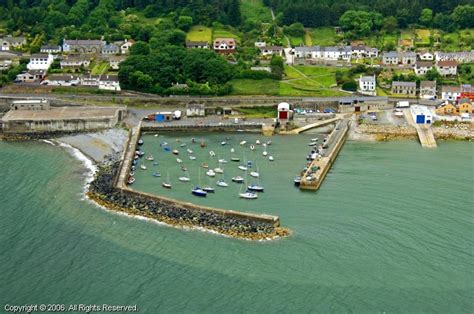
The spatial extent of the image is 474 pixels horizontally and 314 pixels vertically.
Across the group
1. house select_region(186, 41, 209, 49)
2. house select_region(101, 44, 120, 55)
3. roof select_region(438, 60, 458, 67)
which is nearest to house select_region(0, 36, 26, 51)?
house select_region(101, 44, 120, 55)

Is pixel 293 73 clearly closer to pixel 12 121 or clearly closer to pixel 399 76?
pixel 399 76

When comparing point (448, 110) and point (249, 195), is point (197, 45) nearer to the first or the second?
point (448, 110)

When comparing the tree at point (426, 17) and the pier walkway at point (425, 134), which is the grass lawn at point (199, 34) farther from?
the pier walkway at point (425, 134)

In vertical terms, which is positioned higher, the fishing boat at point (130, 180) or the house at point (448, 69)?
the house at point (448, 69)

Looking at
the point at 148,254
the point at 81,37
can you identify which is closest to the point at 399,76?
the point at 81,37

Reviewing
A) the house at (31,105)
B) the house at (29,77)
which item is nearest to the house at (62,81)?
the house at (29,77)

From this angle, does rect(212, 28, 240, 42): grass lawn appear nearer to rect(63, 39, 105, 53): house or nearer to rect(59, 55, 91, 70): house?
rect(63, 39, 105, 53): house

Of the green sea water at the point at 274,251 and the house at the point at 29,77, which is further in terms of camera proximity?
the house at the point at 29,77
